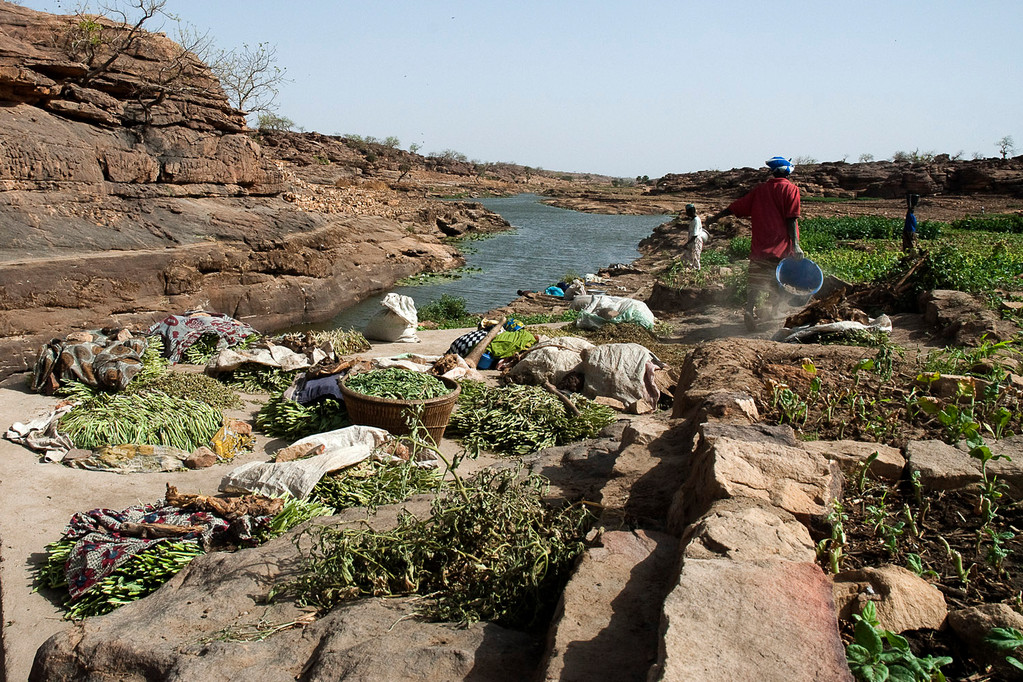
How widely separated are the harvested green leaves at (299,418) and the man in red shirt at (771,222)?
4862mm

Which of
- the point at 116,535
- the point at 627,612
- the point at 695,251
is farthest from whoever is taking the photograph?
the point at 695,251

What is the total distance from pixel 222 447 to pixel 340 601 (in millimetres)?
3028

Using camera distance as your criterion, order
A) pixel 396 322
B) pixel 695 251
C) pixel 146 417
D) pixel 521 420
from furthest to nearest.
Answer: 1. pixel 695 251
2. pixel 396 322
3. pixel 521 420
4. pixel 146 417

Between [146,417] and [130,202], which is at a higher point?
[130,202]

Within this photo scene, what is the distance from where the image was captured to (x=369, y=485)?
14.9ft

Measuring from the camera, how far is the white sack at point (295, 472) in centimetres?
443

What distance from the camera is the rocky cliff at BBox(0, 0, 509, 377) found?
31.2 ft

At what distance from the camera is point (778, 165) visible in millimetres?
8164

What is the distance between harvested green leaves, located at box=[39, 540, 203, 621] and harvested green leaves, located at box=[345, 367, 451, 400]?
213 centimetres

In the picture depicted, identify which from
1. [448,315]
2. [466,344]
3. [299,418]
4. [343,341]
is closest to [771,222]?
[466,344]

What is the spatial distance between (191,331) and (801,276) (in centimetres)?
700

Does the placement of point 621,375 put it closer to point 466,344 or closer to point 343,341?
point 466,344

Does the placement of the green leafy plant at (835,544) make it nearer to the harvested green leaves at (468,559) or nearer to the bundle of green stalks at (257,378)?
the harvested green leaves at (468,559)

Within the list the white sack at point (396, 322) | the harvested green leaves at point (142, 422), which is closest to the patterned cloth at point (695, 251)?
the white sack at point (396, 322)
